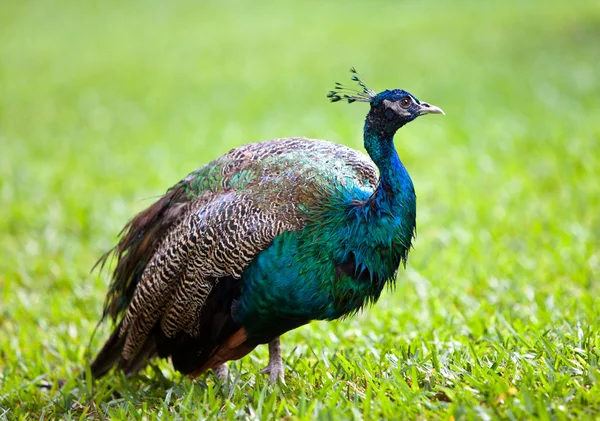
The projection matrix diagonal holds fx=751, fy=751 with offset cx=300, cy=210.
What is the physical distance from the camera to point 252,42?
16281mm

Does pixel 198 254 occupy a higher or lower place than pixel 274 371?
higher

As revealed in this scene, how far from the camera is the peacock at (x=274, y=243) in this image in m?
3.70

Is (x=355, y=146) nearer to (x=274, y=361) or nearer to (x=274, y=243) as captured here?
(x=274, y=361)

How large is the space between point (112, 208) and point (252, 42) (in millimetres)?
9083

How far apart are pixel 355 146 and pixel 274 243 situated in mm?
5379

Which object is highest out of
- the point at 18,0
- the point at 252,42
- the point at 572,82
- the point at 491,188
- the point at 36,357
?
the point at 18,0

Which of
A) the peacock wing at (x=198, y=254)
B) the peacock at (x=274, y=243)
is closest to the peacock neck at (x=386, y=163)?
the peacock at (x=274, y=243)

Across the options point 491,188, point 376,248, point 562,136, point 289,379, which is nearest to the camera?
point 376,248

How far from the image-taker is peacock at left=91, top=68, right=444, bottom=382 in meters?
3.70

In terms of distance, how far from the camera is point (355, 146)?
8.99 m

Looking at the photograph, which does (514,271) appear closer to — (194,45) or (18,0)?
(194,45)

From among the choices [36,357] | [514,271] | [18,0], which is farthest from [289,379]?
[18,0]

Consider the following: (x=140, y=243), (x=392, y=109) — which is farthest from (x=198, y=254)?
(x=392, y=109)

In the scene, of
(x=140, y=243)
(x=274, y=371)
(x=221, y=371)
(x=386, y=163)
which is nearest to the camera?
(x=386, y=163)
